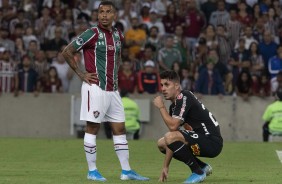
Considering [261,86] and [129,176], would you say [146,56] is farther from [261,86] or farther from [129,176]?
[129,176]

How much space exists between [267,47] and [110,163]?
994 cm

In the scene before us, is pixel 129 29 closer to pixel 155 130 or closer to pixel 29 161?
pixel 155 130

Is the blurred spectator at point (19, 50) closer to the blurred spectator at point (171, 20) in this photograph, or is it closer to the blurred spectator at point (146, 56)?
the blurred spectator at point (146, 56)

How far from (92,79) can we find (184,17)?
14123 millimetres

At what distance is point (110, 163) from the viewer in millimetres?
16828

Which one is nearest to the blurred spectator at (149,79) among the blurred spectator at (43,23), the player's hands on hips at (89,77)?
the blurred spectator at (43,23)

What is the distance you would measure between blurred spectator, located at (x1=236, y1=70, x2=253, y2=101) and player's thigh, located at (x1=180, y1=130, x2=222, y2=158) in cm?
1191

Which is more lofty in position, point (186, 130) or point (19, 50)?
point (19, 50)

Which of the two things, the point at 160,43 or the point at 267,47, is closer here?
the point at 267,47

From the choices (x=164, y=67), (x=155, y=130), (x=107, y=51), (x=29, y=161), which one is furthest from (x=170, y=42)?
(x=107, y=51)

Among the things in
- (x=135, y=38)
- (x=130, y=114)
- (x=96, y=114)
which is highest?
(x=135, y=38)

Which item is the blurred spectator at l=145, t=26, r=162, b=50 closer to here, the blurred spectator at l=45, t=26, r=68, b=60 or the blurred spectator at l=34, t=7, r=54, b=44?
the blurred spectator at l=45, t=26, r=68, b=60

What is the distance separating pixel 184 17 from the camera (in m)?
26.9

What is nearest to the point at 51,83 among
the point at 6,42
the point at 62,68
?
the point at 62,68
